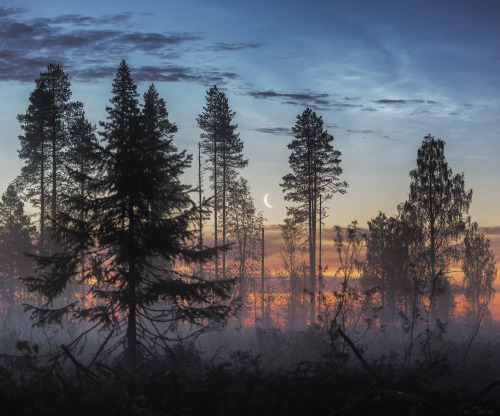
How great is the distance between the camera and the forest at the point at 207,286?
5.61 meters

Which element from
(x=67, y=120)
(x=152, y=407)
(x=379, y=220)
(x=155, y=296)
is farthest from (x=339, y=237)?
(x=379, y=220)

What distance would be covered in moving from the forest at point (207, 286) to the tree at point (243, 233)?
18cm

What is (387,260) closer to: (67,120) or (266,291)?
(266,291)

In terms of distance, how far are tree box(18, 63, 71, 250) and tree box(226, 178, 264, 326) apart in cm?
1484

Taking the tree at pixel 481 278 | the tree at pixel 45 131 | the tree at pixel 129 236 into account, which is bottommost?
the tree at pixel 481 278

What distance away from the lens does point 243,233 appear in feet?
161

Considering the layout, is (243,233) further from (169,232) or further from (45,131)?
(169,232)

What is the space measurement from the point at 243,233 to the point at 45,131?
2106cm

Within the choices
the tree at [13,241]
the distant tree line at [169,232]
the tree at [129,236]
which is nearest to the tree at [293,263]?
the distant tree line at [169,232]

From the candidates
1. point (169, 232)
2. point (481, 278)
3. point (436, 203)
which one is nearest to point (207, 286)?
point (169, 232)

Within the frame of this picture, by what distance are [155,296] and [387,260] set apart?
100ft

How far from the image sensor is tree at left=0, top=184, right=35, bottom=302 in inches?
1801

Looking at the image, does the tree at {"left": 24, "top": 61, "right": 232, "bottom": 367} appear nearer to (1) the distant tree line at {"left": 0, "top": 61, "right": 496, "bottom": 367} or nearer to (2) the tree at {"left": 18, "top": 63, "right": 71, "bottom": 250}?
(1) the distant tree line at {"left": 0, "top": 61, "right": 496, "bottom": 367}

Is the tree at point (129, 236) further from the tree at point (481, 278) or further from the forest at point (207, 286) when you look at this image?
the tree at point (481, 278)
